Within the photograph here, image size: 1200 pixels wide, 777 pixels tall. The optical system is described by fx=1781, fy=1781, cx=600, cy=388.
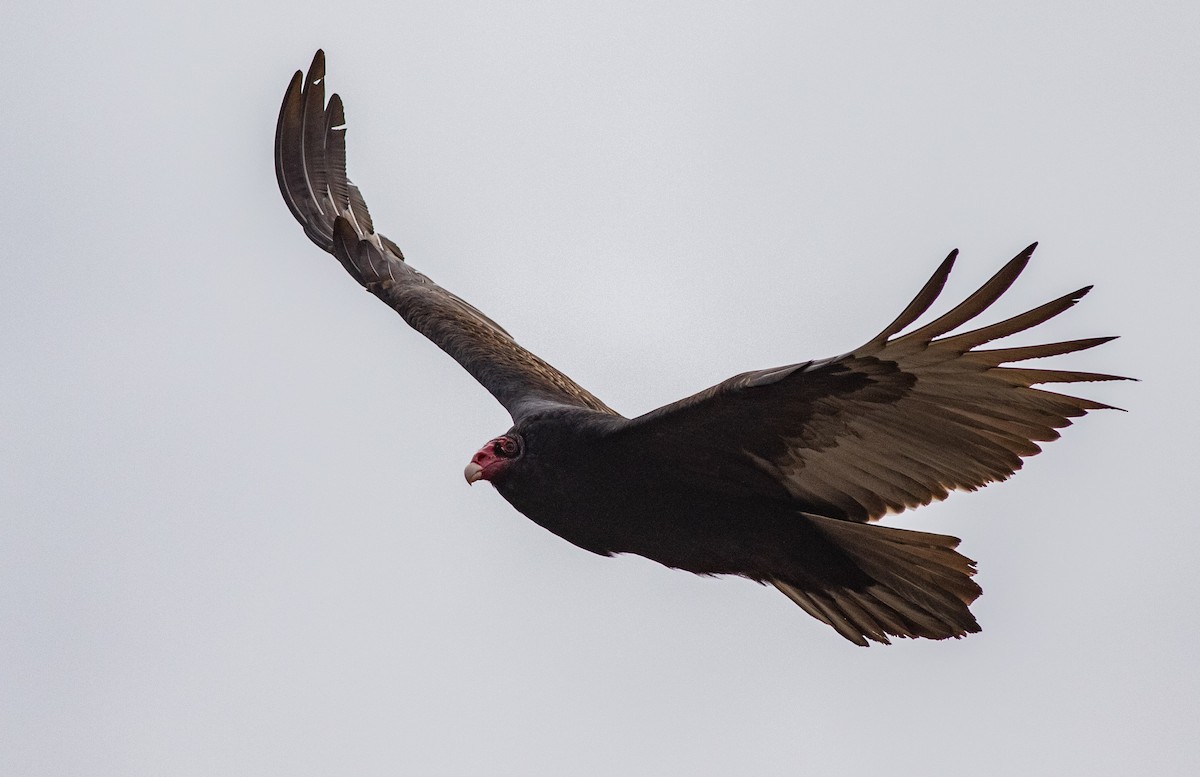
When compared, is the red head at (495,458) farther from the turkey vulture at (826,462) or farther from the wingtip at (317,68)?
the wingtip at (317,68)

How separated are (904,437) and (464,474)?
178cm

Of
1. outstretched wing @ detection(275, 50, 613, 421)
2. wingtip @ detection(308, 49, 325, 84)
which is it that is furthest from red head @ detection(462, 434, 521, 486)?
wingtip @ detection(308, 49, 325, 84)

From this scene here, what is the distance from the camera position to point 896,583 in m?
6.47

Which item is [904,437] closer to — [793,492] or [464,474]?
[793,492]

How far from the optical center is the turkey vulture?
18.6ft

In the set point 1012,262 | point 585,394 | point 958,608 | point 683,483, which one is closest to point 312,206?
point 585,394

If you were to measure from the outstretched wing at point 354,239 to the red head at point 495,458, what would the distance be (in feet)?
4.56

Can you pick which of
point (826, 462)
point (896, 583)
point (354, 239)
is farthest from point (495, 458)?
point (354, 239)

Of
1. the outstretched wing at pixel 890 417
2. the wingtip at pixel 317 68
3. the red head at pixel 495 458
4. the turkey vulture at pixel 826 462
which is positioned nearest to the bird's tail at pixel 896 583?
the turkey vulture at pixel 826 462

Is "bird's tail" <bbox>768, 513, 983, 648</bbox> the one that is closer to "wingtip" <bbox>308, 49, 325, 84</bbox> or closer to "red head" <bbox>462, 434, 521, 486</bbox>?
"red head" <bbox>462, 434, 521, 486</bbox>

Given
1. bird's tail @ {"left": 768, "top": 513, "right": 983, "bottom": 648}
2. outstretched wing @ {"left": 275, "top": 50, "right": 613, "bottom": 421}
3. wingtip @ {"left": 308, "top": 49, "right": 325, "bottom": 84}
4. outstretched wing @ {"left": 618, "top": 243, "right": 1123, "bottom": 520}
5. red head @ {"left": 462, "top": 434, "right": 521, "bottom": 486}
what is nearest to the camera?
outstretched wing @ {"left": 618, "top": 243, "right": 1123, "bottom": 520}

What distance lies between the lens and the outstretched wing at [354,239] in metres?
8.47

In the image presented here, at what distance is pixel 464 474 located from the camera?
683cm

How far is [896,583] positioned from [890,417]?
862 mm
